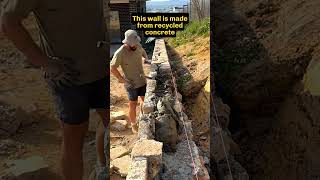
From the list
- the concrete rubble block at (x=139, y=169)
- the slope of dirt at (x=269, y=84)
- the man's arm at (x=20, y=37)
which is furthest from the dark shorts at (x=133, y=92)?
the man's arm at (x=20, y=37)

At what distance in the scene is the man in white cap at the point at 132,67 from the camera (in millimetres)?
2518

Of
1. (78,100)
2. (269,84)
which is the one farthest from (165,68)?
(78,100)

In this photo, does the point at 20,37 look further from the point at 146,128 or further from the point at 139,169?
the point at 146,128

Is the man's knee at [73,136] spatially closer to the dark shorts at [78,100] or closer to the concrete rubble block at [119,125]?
the dark shorts at [78,100]

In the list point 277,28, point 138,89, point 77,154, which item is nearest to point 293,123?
point 277,28

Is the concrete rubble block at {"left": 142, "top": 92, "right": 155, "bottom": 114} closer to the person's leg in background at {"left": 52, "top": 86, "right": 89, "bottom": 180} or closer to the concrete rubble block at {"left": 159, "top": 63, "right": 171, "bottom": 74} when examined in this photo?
the concrete rubble block at {"left": 159, "top": 63, "right": 171, "bottom": 74}

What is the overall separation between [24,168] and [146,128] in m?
1.55

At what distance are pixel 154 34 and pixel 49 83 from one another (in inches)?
50.8

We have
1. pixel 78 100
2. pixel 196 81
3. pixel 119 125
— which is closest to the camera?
pixel 78 100

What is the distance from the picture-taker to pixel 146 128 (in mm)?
2744

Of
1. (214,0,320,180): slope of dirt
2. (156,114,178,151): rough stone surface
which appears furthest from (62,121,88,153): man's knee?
(214,0,320,180): slope of dirt

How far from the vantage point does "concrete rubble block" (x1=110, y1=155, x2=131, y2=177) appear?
2496 millimetres

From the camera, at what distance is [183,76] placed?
535 cm

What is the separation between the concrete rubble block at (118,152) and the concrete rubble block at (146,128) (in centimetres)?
24
